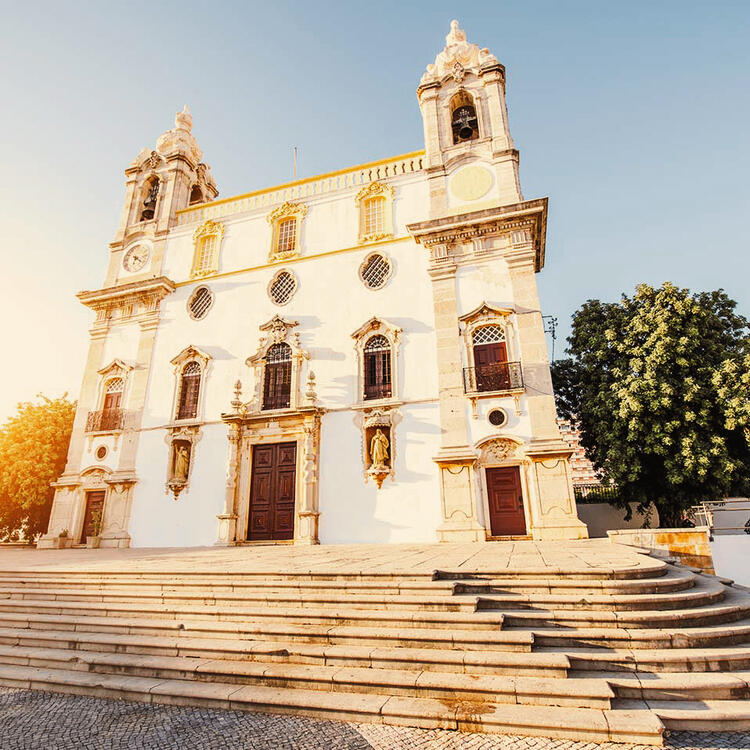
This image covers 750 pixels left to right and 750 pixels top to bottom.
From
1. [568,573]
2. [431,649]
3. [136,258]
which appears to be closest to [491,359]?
[568,573]

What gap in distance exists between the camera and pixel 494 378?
13742 millimetres

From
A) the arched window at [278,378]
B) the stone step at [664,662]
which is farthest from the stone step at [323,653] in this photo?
the arched window at [278,378]

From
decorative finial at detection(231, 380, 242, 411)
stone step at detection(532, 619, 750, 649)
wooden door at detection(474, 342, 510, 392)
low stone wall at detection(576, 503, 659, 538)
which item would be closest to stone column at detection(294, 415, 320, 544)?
decorative finial at detection(231, 380, 242, 411)

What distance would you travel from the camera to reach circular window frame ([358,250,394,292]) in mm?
16109

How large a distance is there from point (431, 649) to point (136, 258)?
2093 cm

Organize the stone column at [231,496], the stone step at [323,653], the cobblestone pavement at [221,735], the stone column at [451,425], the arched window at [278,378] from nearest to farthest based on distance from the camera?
the cobblestone pavement at [221,735], the stone step at [323,653], the stone column at [451,425], the stone column at [231,496], the arched window at [278,378]

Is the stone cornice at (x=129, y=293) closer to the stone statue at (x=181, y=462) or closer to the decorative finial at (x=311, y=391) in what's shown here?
the stone statue at (x=181, y=462)

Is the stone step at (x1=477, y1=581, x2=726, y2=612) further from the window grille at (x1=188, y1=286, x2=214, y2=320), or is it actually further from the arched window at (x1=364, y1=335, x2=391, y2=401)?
the window grille at (x1=188, y1=286, x2=214, y2=320)

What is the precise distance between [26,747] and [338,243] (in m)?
15.9

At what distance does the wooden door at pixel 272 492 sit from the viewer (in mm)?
14516

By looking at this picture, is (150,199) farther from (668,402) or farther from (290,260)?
(668,402)

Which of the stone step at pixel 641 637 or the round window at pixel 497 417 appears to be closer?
the stone step at pixel 641 637

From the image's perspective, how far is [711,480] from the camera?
13453mm

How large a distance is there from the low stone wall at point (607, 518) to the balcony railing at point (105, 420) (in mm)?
16752
